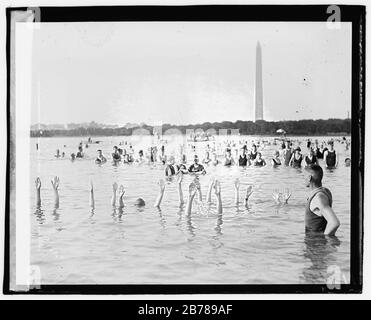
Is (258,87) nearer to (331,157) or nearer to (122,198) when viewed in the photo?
(331,157)

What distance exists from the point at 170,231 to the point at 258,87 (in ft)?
1.72

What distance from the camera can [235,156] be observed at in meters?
1.88

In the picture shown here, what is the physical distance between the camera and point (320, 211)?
6.11 feet

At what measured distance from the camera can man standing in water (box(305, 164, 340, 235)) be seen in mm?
1858

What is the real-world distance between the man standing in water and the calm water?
0.06ft

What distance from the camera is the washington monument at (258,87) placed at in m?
1.87

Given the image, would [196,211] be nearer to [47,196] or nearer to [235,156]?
[235,156]

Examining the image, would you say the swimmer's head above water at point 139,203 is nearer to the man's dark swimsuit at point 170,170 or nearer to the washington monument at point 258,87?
the man's dark swimsuit at point 170,170

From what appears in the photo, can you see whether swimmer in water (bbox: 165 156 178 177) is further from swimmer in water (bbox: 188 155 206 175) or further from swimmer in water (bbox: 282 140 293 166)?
swimmer in water (bbox: 282 140 293 166)

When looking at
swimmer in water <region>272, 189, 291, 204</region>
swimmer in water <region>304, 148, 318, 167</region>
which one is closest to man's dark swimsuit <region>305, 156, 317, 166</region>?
swimmer in water <region>304, 148, 318, 167</region>

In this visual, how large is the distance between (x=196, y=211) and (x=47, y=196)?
0.47m

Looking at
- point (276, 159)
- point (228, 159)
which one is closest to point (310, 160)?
point (276, 159)

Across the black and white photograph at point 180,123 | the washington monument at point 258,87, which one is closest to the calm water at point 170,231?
the black and white photograph at point 180,123
